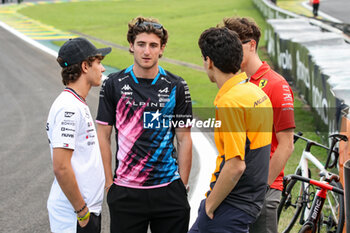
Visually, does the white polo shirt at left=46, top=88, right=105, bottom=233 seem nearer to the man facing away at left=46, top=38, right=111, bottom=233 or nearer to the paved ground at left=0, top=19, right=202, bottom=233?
the man facing away at left=46, top=38, right=111, bottom=233

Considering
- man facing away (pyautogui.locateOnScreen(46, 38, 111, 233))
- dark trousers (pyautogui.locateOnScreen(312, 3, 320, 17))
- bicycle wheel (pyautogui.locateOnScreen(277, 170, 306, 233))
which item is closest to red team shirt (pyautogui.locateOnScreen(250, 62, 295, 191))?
man facing away (pyautogui.locateOnScreen(46, 38, 111, 233))

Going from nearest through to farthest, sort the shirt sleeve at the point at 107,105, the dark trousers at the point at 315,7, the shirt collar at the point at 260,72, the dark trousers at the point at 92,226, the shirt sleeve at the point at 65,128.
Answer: the shirt sleeve at the point at 65,128, the dark trousers at the point at 92,226, the shirt sleeve at the point at 107,105, the shirt collar at the point at 260,72, the dark trousers at the point at 315,7

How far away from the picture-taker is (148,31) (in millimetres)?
4246

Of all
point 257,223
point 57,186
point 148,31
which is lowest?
point 257,223

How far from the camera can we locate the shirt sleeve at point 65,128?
3.68 meters

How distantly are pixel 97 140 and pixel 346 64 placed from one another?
6.33 meters

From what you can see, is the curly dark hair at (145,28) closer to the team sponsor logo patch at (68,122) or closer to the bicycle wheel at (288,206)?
the team sponsor logo patch at (68,122)

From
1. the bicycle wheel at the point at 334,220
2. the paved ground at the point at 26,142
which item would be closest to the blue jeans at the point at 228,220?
the bicycle wheel at the point at 334,220

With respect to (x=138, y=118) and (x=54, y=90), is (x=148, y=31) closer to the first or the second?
(x=138, y=118)

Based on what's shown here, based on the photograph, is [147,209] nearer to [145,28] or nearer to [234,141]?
[234,141]

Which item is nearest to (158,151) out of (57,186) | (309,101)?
(57,186)

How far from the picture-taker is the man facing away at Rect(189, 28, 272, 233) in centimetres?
334

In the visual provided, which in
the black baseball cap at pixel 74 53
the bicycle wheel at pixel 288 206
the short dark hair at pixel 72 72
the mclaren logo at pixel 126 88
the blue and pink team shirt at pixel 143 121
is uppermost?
the black baseball cap at pixel 74 53

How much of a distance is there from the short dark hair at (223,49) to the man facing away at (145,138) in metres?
0.84
